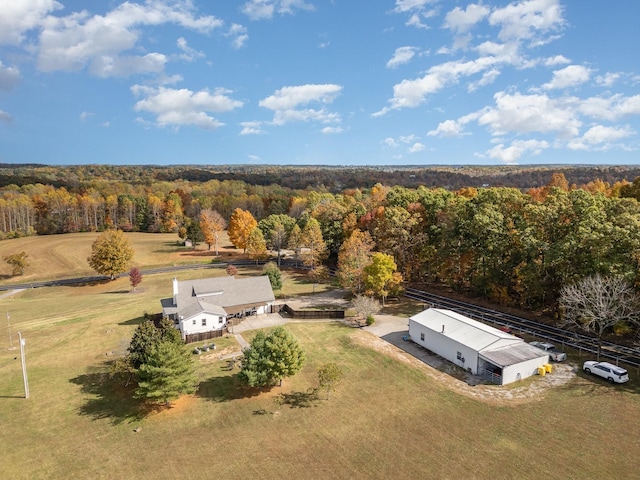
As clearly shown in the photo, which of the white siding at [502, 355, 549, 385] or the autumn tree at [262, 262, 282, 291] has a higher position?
the autumn tree at [262, 262, 282, 291]

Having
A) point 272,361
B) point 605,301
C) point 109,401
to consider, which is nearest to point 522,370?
point 605,301

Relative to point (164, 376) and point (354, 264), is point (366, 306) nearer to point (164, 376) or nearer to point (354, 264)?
point (354, 264)

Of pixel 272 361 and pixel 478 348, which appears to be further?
pixel 478 348

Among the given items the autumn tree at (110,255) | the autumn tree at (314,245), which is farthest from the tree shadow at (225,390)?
the autumn tree at (110,255)

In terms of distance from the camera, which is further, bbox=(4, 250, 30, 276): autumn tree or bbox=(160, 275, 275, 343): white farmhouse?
bbox=(4, 250, 30, 276): autumn tree

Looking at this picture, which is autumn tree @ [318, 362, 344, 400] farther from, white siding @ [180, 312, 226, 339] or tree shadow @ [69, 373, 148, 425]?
white siding @ [180, 312, 226, 339]

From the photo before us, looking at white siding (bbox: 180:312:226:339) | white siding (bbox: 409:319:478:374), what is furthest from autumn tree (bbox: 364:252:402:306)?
white siding (bbox: 180:312:226:339)
